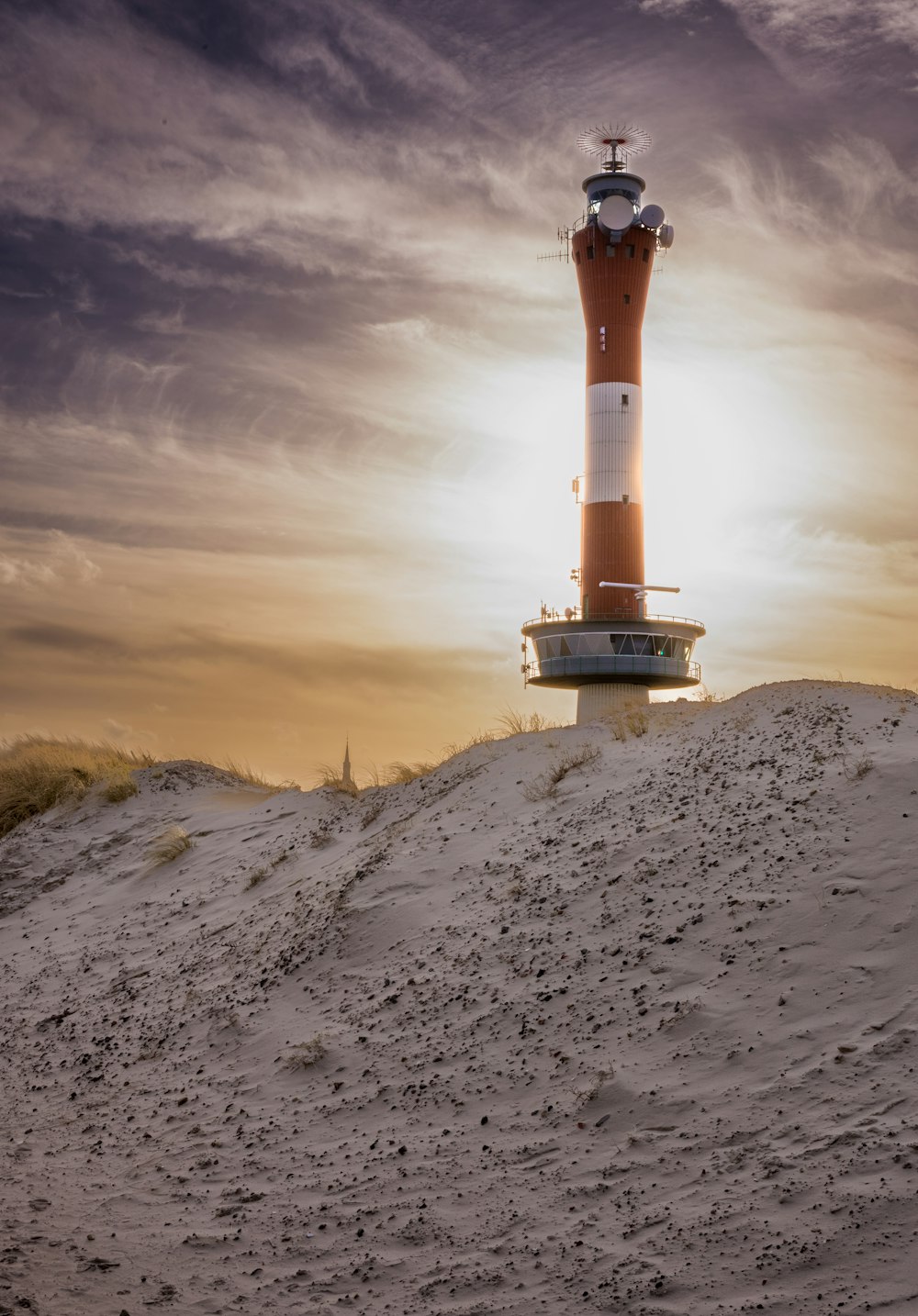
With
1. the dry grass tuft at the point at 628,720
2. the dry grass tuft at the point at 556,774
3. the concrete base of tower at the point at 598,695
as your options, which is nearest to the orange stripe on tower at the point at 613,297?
the concrete base of tower at the point at 598,695

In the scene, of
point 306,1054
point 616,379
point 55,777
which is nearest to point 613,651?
point 616,379

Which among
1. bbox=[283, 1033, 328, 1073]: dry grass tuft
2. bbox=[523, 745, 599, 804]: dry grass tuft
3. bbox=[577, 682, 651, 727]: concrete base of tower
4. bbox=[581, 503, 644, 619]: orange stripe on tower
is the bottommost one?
bbox=[283, 1033, 328, 1073]: dry grass tuft

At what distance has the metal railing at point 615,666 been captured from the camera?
44156mm

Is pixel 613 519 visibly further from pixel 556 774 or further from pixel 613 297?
pixel 556 774

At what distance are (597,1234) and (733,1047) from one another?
1.90 metres

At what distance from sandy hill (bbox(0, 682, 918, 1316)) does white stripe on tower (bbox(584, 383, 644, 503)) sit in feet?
101

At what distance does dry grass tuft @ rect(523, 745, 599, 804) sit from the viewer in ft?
45.1

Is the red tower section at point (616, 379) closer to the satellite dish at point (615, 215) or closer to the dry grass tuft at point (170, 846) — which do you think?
the satellite dish at point (615, 215)

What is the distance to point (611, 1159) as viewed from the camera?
299 inches

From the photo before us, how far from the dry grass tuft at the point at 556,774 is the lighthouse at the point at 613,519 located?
2978cm

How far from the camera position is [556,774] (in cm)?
1405

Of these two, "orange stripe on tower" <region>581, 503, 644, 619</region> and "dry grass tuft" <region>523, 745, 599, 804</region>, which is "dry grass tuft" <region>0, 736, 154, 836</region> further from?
"orange stripe on tower" <region>581, 503, 644, 619</region>

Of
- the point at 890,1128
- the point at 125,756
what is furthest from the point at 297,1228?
the point at 125,756

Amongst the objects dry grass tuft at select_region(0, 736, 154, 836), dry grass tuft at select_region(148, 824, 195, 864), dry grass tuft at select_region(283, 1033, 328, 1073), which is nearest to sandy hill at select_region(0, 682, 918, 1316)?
dry grass tuft at select_region(283, 1033, 328, 1073)
